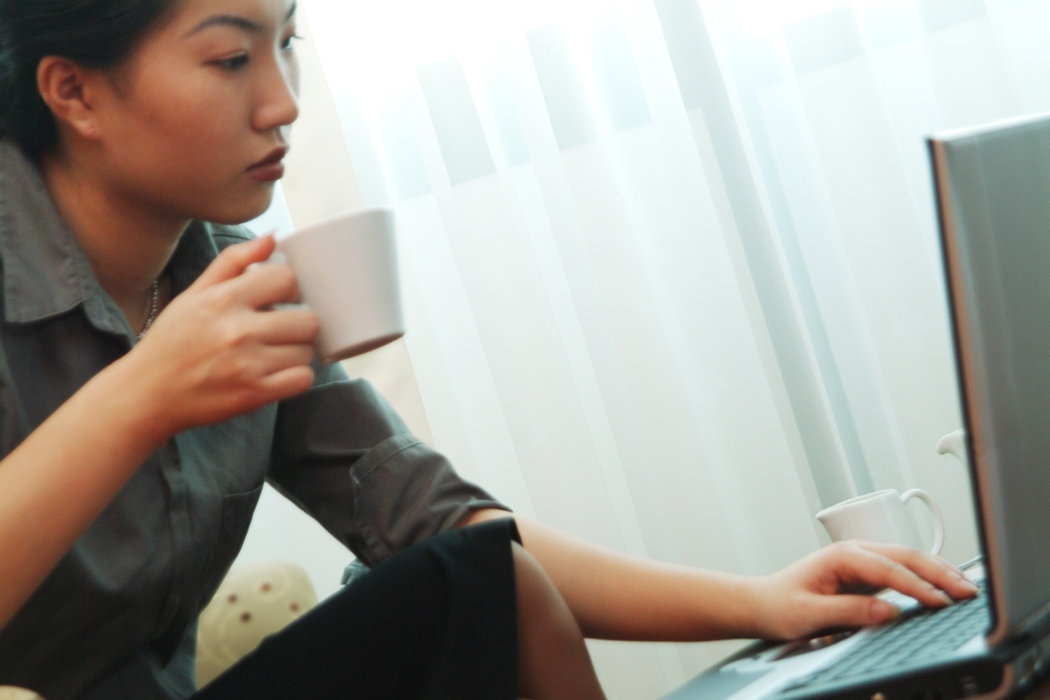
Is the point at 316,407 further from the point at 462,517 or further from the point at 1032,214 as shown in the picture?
the point at 1032,214

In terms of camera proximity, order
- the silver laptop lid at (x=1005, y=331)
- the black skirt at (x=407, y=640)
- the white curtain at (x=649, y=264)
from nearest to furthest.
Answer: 1. the silver laptop lid at (x=1005, y=331)
2. the black skirt at (x=407, y=640)
3. the white curtain at (x=649, y=264)

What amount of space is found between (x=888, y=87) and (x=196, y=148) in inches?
41.6

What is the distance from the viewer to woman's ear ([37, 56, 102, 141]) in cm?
81

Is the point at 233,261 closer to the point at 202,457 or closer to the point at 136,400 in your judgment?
the point at 136,400

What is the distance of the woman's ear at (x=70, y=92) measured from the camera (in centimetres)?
81

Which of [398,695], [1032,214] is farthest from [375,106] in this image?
[1032,214]

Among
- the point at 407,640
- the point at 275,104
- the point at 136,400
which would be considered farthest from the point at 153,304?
the point at 407,640

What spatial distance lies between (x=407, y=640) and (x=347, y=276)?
0.78 ft

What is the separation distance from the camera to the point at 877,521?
31.9 inches

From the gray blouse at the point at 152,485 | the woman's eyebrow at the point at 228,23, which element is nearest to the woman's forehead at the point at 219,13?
the woman's eyebrow at the point at 228,23

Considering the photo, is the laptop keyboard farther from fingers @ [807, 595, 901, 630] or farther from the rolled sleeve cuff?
the rolled sleeve cuff

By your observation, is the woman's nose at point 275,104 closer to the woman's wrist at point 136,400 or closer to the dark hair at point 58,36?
the dark hair at point 58,36

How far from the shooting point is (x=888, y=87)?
143 centimetres

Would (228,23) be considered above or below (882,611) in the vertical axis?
above
